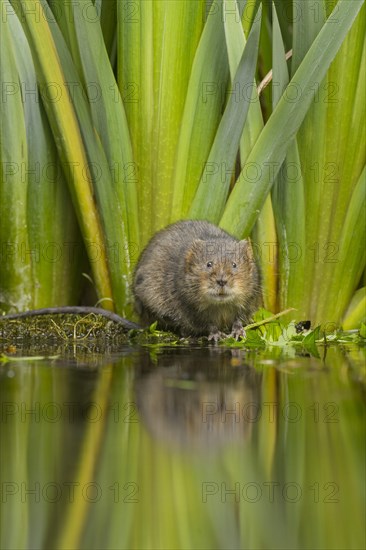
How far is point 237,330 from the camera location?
5.40 m

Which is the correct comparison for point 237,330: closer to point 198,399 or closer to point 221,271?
point 221,271

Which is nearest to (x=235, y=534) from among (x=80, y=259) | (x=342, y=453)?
(x=342, y=453)

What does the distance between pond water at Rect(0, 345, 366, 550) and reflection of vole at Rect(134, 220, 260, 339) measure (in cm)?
127

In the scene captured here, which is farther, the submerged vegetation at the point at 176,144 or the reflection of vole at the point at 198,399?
the submerged vegetation at the point at 176,144

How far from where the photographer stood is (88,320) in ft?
18.5

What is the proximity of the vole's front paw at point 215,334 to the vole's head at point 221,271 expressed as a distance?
0.16 metres

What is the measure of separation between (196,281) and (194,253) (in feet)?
0.49

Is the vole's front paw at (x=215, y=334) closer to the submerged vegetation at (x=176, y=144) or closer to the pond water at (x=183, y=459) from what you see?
the submerged vegetation at (x=176, y=144)

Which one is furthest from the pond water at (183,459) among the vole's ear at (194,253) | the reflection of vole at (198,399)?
the vole's ear at (194,253)

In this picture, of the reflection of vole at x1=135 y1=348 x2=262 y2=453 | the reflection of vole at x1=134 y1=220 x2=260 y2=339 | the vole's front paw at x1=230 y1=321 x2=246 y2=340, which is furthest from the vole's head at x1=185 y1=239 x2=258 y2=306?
the reflection of vole at x1=135 y1=348 x2=262 y2=453

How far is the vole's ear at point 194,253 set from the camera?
17.5 feet

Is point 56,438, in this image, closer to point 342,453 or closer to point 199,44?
point 342,453

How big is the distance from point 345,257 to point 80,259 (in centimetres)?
159

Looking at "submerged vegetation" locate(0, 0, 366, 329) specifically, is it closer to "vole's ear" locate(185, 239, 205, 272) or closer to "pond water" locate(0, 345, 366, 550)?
"vole's ear" locate(185, 239, 205, 272)
